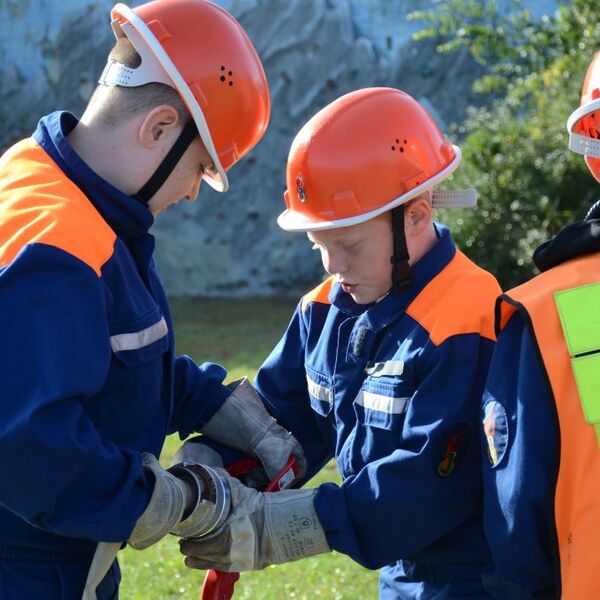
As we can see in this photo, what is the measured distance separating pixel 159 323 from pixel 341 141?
0.72 meters

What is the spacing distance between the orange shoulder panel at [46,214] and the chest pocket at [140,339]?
21 centimetres

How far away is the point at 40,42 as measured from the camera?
14844mm

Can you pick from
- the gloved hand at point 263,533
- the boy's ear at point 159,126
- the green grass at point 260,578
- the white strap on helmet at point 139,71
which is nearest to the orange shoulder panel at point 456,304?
the gloved hand at point 263,533

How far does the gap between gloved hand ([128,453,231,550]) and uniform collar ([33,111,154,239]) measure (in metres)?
0.63

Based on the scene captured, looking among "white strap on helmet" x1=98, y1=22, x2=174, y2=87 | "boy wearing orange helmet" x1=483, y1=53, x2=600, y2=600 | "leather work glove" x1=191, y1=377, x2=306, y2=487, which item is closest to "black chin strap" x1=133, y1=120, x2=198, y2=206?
"white strap on helmet" x1=98, y1=22, x2=174, y2=87

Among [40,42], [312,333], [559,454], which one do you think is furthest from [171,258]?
[559,454]

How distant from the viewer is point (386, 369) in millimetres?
2861

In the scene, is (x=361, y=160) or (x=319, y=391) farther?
(x=319, y=391)

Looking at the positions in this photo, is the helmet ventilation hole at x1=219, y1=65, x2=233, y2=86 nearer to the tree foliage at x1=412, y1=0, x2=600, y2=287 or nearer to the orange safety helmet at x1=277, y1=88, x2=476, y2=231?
the orange safety helmet at x1=277, y1=88, x2=476, y2=231

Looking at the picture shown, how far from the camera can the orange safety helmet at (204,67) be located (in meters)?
2.84

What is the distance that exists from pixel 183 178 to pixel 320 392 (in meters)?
0.76

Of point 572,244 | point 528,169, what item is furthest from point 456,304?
point 528,169

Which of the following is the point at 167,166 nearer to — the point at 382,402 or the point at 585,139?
the point at 382,402

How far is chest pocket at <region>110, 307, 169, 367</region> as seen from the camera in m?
2.68
